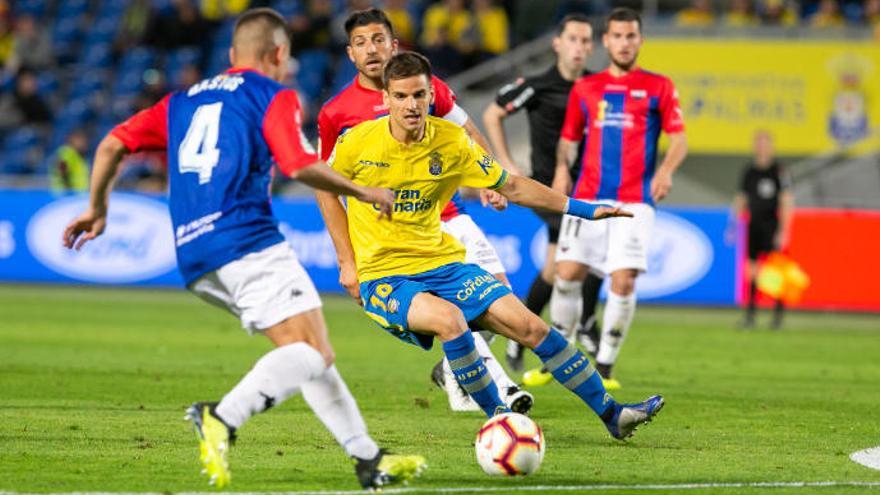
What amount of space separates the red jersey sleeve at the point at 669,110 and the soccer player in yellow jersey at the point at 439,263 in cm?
338

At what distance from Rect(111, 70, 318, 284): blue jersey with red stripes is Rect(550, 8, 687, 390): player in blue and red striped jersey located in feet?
15.1

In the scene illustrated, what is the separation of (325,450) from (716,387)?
4344mm

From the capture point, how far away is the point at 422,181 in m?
7.41

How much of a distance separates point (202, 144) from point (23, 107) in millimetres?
19112

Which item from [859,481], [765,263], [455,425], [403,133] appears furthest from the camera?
[765,263]

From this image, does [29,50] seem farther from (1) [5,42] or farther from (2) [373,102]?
(2) [373,102]

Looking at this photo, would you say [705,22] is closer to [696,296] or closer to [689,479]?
[696,296]

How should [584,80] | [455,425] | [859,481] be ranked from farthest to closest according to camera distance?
1. [584,80]
2. [455,425]
3. [859,481]

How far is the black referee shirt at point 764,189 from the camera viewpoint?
17922 mm

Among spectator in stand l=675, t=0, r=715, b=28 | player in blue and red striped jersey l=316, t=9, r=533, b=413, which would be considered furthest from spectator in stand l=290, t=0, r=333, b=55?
player in blue and red striped jersey l=316, t=9, r=533, b=413

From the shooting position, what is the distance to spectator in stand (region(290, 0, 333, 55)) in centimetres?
2336

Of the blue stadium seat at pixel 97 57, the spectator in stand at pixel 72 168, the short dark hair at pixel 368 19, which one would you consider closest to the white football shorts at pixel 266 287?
the short dark hair at pixel 368 19

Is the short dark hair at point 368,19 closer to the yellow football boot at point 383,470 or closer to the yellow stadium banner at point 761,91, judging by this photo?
the yellow football boot at point 383,470

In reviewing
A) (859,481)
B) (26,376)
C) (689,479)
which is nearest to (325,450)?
(689,479)
